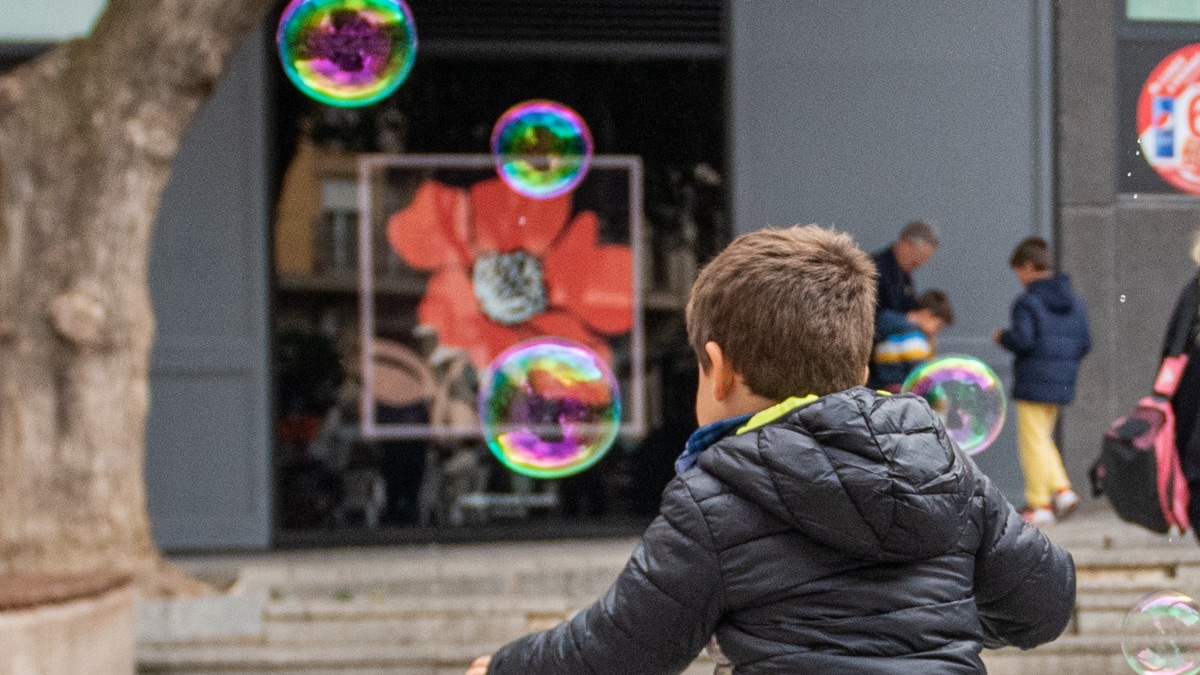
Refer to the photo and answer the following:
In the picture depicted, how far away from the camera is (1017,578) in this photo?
190 centimetres

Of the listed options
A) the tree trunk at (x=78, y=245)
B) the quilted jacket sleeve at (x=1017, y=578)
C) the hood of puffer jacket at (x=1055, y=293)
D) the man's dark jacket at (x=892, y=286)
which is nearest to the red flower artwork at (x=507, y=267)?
the man's dark jacket at (x=892, y=286)

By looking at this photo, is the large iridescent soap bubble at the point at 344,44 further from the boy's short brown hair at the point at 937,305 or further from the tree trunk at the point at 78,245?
the boy's short brown hair at the point at 937,305

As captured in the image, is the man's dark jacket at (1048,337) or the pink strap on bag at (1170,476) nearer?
the pink strap on bag at (1170,476)

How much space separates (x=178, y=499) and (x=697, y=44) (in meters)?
4.07

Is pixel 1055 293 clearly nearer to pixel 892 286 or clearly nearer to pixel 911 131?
pixel 892 286

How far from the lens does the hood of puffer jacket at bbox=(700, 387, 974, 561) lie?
1731 millimetres

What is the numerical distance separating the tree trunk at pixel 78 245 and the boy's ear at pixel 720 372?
4.80 metres

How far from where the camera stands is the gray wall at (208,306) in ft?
27.3

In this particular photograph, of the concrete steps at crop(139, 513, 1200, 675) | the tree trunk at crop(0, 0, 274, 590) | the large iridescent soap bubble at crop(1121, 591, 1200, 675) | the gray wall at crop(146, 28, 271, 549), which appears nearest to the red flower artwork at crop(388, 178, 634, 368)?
the gray wall at crop(146, 28, 271, 549)

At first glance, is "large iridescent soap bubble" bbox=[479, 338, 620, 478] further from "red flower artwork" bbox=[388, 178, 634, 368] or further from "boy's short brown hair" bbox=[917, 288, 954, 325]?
"red flower artwork" bbox=[388, 178, 634, 368]

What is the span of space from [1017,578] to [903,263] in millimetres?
5869

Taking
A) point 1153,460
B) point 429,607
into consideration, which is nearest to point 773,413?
point 1153,460

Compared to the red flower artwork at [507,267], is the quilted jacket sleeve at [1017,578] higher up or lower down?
lower down

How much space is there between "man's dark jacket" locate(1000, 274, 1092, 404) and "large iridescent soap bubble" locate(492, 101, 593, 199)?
101 inches
